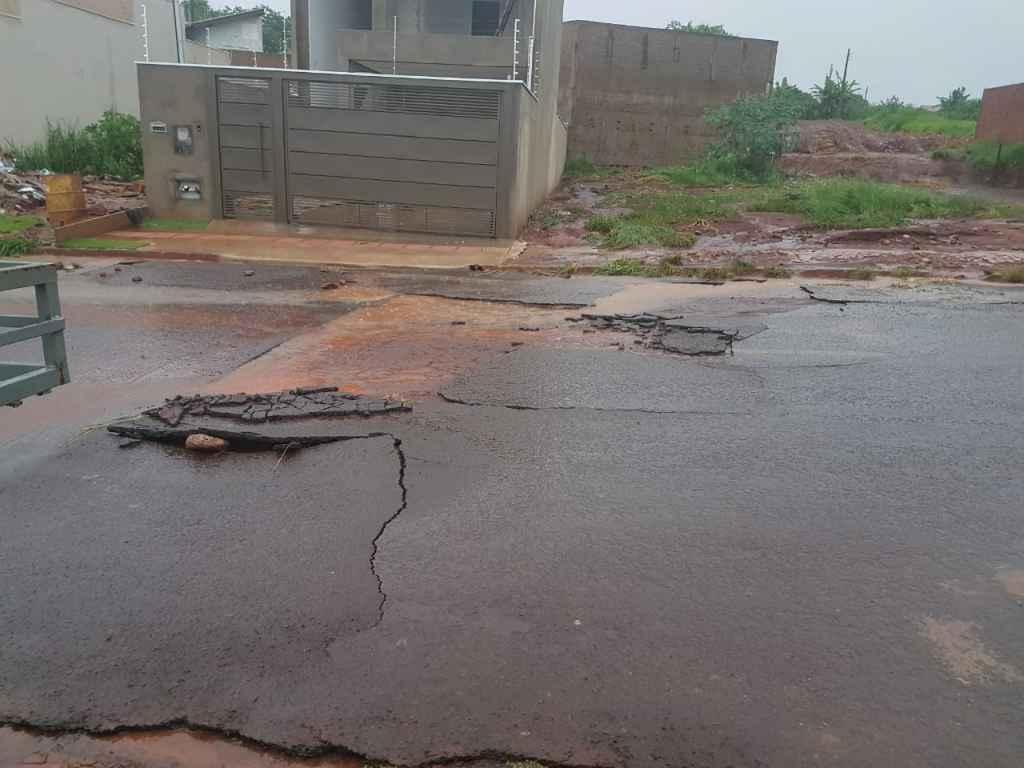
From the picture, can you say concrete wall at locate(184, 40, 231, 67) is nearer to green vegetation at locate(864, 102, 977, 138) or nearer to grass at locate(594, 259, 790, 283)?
grass at locate(594, 259, 790, 283)

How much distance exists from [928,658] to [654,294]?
8.08m

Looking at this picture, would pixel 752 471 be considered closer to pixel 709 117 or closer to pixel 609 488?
pixel 609 488

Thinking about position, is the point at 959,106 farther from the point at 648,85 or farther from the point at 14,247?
the point at 14,247

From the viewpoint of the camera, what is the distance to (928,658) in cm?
321

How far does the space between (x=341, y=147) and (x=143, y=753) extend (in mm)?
14740

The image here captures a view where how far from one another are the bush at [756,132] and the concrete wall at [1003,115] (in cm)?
842

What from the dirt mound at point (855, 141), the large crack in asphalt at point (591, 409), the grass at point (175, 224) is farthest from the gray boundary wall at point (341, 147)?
the dirt mound at point (855, 141)

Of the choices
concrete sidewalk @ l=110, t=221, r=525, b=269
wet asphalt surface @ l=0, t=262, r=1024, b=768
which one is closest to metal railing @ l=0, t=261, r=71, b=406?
wet asphalt surface @ l=0, t=262, r=1024, b=768

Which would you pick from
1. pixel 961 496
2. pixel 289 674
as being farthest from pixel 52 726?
pixel 961 496

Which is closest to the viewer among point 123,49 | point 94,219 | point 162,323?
point 162,323

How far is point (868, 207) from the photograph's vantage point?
63.0 ft

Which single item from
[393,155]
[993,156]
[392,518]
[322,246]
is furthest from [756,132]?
[392,518]

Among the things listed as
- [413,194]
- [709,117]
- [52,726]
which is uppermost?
[709,117]

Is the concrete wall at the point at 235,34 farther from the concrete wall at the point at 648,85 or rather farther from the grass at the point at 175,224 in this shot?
the grass at the point at 175,224
